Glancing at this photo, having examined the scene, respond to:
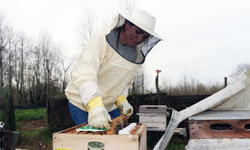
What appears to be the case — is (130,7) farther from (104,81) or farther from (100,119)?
(100,119)

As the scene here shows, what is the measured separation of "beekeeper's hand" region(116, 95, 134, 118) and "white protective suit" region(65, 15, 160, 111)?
7 cm

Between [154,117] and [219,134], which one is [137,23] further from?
[154,117]

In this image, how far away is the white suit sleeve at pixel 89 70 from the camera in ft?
5.09

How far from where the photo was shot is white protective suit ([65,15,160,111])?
162 cm

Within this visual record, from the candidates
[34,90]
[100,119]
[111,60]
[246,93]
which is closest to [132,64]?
[111,60]

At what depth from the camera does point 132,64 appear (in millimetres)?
1988

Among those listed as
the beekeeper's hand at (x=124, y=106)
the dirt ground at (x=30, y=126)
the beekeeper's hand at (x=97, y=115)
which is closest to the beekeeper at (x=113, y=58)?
the beekeeper's hand at (x=124, y=106)

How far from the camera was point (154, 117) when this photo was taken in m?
4.36

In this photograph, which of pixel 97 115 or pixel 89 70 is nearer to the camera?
pixel 97 115

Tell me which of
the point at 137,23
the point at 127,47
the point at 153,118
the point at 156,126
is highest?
the point at 137,23

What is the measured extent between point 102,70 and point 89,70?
273 mm

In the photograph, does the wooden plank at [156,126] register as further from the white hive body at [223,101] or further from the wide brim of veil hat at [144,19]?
the white hive body at [223,101]

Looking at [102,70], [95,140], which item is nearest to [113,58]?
[102,70]

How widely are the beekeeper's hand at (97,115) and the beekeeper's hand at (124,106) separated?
60 cm
